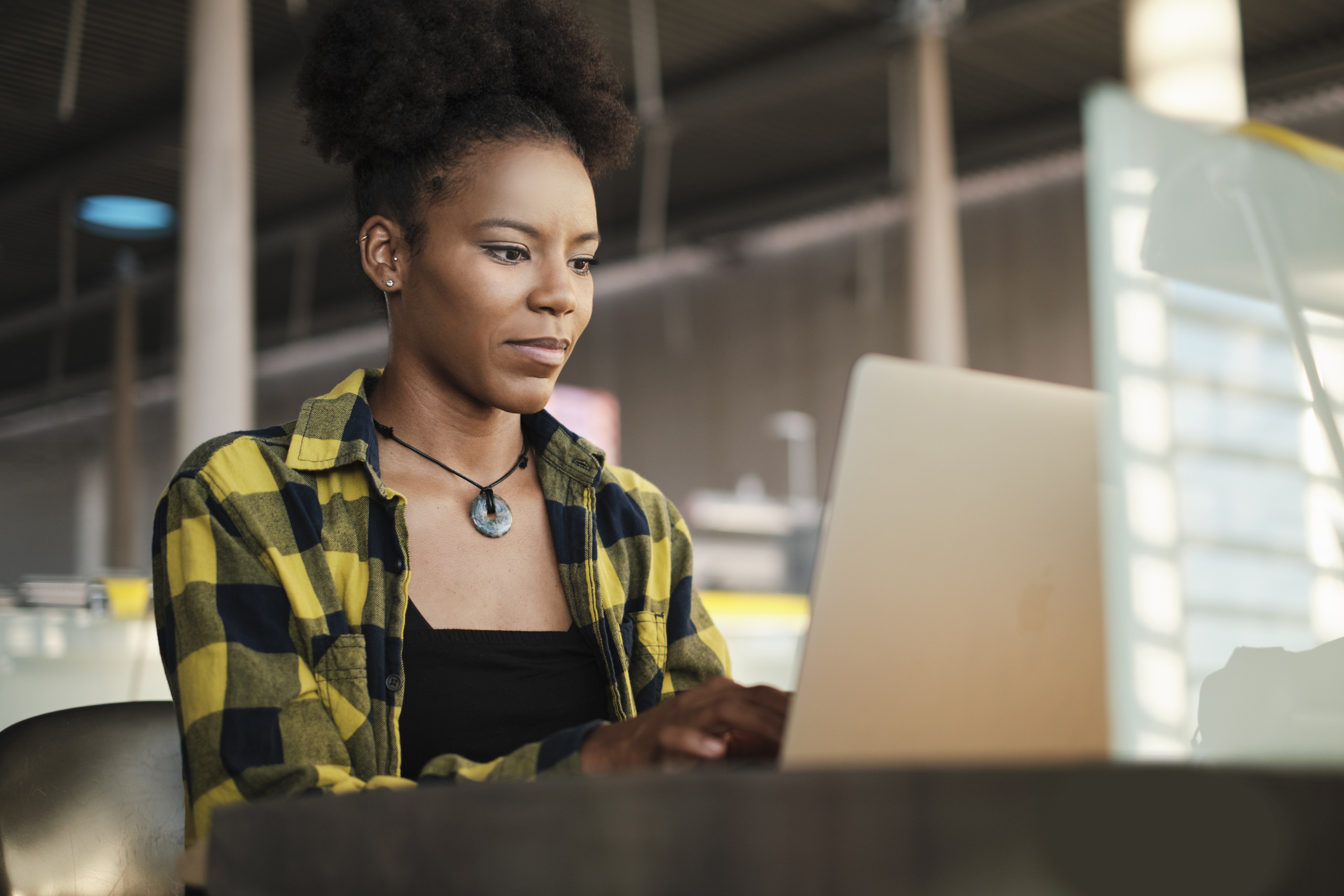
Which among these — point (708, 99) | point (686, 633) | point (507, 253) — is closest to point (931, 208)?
point (708, 99)

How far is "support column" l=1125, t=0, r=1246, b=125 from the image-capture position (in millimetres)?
5117

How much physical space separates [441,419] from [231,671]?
1.59ft

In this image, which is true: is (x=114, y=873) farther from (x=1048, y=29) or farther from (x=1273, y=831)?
(x=1048, y=29)

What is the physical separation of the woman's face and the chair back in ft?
1.67

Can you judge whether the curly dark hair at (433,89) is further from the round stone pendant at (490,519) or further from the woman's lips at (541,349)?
the round stone pendant at (490,519)

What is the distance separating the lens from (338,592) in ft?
4.09

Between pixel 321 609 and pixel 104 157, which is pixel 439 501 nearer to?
pixel 321 609

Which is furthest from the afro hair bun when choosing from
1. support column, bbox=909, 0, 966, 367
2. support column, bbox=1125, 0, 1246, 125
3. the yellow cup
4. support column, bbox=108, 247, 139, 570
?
support column, bbox=108, 247, 139, 570

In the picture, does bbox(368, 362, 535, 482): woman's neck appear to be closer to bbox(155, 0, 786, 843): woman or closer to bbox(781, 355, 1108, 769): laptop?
bbox(155, 0, 786, 843): woman

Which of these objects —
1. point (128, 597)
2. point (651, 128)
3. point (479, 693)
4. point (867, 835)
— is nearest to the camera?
point (867, 835)

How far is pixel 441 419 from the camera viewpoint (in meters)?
1.49

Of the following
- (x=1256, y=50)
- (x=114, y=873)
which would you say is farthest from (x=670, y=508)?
(x=1256, y=50)

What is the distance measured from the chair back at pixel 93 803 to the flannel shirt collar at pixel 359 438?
322 mm

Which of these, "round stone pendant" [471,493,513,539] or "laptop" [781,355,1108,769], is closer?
"laptop" [781,355,1108,769]
